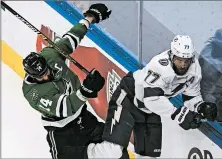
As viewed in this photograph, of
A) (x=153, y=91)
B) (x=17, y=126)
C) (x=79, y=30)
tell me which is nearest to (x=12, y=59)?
(x=17, y=126)

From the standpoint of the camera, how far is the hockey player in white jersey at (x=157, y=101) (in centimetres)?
292

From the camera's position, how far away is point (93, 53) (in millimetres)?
3697

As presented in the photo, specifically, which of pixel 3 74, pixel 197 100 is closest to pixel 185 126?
pixel 197 100

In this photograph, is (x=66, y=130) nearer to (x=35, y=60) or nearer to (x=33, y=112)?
(x=35, y=60)

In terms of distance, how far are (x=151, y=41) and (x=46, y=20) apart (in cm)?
84

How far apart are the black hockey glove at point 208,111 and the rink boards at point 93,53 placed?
0.97 feet

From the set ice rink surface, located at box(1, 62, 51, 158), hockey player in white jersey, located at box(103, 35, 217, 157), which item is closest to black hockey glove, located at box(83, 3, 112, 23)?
hockey player in white jersey, located at box(103, 35, 217, 157)

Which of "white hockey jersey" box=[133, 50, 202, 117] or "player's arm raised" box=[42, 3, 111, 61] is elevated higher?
"player's arm raised" box=[42, 3, 111, 61]

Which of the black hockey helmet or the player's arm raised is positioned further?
the player's arm raised

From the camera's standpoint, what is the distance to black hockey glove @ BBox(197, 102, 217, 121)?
2928 mm

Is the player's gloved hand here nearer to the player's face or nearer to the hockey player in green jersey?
the player's face

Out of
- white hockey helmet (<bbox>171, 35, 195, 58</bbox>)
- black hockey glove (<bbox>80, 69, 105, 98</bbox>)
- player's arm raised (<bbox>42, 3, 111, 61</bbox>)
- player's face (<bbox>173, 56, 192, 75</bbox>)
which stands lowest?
black hockey glove (<bbox>80, 69, 105, 98</bbox>)

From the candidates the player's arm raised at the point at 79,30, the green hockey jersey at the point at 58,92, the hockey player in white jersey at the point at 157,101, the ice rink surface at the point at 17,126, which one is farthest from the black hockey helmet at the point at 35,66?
the ice rink surface at the point at 17,126

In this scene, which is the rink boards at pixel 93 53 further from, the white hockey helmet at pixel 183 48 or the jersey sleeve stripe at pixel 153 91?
the white hockey helmet at pixel 183 48
